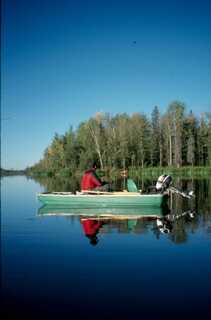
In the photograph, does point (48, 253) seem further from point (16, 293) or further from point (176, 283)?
point (176, 283)

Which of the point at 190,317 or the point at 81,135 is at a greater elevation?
the point at 81,135

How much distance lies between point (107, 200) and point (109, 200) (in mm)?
103

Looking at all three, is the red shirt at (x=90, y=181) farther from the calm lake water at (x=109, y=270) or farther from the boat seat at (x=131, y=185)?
the calm lake water at (x=109, y=270)

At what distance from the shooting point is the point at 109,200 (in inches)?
820

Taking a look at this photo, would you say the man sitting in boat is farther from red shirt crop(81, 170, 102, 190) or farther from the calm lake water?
the calm lake water

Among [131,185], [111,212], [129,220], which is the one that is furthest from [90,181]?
[129,220]

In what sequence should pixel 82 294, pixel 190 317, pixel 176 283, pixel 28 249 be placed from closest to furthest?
pixel 190 317, pixel 82 294, pixel 176 283, pixel 28 249

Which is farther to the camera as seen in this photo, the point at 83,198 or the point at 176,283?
the point at 83,198

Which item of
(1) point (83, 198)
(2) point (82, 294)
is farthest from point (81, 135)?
(2) point (82, 294)

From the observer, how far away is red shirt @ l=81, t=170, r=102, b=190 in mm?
20969

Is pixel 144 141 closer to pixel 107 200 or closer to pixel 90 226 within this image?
pixel 107 200

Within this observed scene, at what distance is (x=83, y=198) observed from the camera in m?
21.2

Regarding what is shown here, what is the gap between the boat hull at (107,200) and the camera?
67.1 ft

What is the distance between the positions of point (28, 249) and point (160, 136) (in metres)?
62.1
